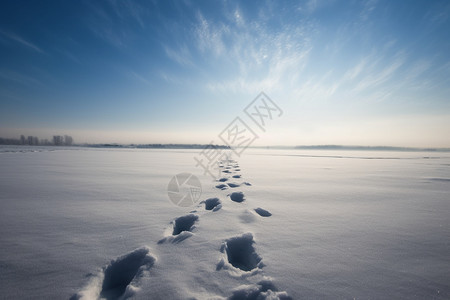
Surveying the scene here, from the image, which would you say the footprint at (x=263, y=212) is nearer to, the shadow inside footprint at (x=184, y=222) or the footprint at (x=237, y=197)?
the footprint at (x=237, y=197)

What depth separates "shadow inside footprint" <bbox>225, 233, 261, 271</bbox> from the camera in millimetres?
1527

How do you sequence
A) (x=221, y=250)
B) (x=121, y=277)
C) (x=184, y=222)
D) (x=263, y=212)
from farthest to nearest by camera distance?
(x=263, y=212)
(x=184, y=222)
(x=221, y=250)
(x=121, y=277)

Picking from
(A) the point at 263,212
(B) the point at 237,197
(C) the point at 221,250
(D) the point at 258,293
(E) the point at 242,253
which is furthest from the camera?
(B) the point at 237,197

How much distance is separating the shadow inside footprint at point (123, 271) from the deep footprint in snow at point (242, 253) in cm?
66

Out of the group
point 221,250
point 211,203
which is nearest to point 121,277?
point 221,250

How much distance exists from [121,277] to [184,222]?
3.36 ft

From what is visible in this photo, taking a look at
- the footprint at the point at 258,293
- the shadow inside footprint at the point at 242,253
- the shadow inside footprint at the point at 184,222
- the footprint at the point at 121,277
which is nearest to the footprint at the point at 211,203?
the shadow inside footprint at the point at 184,222

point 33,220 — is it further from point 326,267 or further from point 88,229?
point 326,267

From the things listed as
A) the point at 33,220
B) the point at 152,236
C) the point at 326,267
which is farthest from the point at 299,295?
the point at 33,220

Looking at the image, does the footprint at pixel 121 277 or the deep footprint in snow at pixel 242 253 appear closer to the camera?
the footprint at pixel 121 277

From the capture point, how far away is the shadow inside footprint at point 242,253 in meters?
1.53

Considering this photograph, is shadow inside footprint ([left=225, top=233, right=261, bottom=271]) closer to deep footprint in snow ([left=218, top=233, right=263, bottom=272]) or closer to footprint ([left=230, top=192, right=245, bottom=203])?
deep footprint in snow ([left=218, top=233, right=263, bottom=272])

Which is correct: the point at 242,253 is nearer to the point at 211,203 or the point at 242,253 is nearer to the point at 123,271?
the point at 123,271

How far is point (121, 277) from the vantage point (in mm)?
1380
